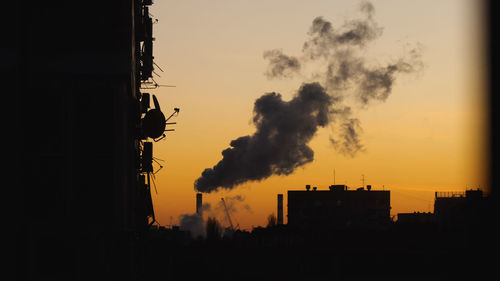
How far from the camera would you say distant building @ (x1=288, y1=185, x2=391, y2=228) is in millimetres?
180625

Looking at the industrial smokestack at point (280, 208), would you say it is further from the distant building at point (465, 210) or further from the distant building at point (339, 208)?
the distant building at point (465, 210)

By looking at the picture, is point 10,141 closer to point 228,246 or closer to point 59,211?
point 59,211

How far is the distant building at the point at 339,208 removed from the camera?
181 meters

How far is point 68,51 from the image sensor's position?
25453 millimetres

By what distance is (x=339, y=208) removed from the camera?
182 meters

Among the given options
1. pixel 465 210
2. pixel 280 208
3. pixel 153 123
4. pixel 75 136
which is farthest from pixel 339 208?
pixel 75 136

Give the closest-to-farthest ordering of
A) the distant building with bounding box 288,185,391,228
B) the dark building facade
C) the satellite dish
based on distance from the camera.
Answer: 1. the dark building facade
2. the satellite dish
3. the distant building with bounding box 288,185,391,228

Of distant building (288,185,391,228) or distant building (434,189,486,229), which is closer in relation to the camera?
distant building (434,189,486,229)

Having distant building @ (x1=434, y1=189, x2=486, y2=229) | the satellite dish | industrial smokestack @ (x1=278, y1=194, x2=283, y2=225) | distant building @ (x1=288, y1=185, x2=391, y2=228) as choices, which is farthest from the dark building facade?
industrial smokestack @ (x1=278, y1=194, x2=283, y2=225)

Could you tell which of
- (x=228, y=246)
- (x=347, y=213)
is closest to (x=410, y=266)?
(x=228, y=246)

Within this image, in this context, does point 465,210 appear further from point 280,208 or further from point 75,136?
point 75,136

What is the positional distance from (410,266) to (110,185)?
2591 inches

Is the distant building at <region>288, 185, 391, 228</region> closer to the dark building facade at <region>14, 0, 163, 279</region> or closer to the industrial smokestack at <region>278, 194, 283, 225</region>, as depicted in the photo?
the industrial smokestack at <region>278, 194, 283, 225</region>

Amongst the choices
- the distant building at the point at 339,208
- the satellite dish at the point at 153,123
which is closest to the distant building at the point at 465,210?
the distant building at the point at 339,208
